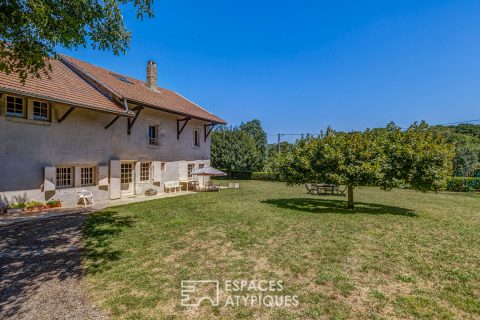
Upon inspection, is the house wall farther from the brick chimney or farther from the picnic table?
the picnic table

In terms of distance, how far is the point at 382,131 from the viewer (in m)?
12.1

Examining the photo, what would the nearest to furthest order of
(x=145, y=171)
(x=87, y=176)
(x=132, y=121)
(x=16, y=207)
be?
(x=16, y=207), (x=87, y=176), (x=132, y=121), (x=145, y=171)

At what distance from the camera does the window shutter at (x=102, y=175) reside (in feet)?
45.6

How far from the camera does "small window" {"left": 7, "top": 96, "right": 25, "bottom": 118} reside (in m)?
10.6

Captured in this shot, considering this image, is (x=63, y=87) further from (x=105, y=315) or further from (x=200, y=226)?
(x=105, y=315)

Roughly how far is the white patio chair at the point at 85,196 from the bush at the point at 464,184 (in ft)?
98.5

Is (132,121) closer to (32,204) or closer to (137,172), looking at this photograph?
(137,172)

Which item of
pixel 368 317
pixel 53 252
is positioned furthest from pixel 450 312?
pixel 53 252

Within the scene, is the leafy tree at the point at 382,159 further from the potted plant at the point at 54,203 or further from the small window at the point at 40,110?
the small window at the point at 40,110

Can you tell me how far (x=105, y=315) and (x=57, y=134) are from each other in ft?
36.2

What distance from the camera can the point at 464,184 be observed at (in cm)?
2525

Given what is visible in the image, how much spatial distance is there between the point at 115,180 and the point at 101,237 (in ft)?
25.1

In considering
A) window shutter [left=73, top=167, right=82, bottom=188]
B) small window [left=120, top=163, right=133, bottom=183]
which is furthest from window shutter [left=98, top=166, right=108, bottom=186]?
small window [left=120, top=163, right=133, bottom=183]

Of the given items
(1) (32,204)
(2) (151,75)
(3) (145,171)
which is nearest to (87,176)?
(1) (32,204)
